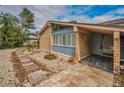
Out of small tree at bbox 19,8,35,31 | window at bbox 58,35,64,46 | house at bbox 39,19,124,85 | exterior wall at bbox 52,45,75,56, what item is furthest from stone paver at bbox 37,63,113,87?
small tree at bbox 19,8,35,31

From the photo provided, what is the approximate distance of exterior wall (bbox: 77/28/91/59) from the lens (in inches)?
269

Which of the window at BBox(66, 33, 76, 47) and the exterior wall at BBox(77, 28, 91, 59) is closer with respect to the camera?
the exterior wall at BBox(77, 28, 91, 59)

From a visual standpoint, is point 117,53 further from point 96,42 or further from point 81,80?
point 96,42

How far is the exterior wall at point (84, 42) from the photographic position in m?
6.83

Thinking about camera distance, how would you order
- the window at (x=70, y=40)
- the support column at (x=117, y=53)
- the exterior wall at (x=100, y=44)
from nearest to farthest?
the support column at (x=117, y=53), the window at (x=70, y=40), the exterior wall at (x=100, y=44)

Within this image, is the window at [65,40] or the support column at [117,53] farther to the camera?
the window at [65,40]

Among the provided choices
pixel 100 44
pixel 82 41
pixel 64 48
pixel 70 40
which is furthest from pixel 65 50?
pixel 100 44

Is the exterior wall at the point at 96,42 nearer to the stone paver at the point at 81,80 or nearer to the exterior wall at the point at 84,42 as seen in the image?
the exterior wall at the point at 84,42

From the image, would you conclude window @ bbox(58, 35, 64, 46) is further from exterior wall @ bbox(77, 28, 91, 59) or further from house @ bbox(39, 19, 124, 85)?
exterior wall @ bbox(77, 28, 91, 59)

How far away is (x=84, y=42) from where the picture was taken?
24.3ft

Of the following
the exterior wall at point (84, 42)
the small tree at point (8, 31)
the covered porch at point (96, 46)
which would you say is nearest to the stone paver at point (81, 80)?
the covered porch at point (96, 46)
